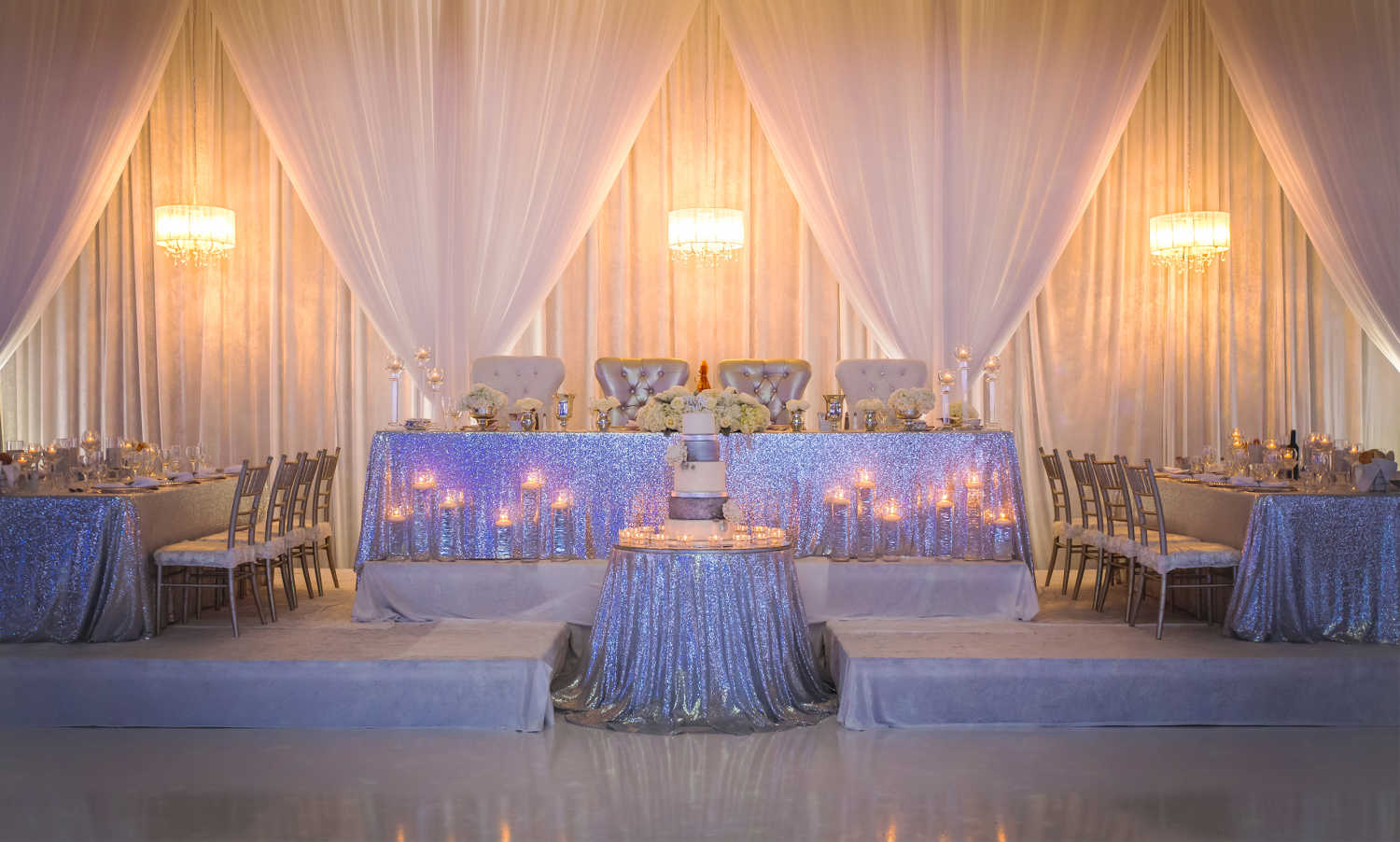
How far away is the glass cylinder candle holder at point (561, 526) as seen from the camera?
237 inches

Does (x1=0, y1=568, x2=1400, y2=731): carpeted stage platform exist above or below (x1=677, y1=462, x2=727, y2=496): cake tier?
below

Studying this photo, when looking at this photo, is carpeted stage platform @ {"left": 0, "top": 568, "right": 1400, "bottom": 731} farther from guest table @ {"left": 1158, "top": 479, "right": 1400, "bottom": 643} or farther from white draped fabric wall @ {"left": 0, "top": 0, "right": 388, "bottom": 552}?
white draped fabric wall @ {"left": 0, "top": 0, "right": 388, "bottom": 552}

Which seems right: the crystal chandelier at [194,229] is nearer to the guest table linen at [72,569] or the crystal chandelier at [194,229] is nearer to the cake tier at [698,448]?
the guest table linen at [72,569]

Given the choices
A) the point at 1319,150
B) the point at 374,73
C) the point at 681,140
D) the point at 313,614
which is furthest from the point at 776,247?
the point at 313,614

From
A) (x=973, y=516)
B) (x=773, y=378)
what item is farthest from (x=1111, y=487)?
(x=773, y=378)

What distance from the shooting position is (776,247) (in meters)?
8.77

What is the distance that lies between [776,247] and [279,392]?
3623 millimetres

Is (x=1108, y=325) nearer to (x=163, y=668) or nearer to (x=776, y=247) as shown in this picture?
(x=776, y=247)

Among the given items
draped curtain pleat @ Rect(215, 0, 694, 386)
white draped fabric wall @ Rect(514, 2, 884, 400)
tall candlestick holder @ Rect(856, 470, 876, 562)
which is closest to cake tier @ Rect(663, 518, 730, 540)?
tall candlestick holder @ Rect(856, 470, 876, 562)

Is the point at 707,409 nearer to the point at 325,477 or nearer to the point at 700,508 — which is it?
the point at 700,508

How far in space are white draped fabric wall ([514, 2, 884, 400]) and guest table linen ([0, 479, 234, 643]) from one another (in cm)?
373

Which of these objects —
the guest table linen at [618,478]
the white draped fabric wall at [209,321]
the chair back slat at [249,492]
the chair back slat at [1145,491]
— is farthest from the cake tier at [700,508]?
the white draped fabric wall at [209,321]

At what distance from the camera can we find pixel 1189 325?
8727 millimetres

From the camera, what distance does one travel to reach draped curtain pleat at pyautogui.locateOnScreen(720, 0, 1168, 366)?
8.11m
